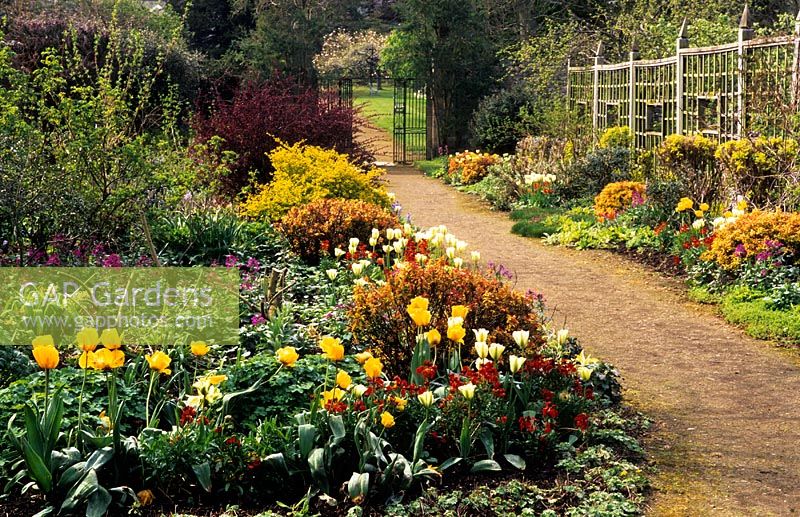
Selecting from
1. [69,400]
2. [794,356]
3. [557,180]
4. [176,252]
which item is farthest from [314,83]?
[69,400]

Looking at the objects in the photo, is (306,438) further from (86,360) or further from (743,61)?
(743,61)

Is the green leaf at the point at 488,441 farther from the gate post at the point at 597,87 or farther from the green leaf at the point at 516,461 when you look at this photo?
the gate post at the point at 597,87

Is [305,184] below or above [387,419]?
above

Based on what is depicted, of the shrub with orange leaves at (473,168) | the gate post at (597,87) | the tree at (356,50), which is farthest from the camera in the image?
the tree at (356,50)

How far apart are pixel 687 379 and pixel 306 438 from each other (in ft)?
9.51

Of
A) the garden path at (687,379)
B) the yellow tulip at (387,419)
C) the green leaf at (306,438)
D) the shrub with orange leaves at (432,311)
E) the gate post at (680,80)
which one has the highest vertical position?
the gate post at (680,80)

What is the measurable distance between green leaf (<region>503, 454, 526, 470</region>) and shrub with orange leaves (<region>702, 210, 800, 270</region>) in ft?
14.9

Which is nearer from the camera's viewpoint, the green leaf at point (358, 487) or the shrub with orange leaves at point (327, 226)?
the green leaf at point (358, 487)

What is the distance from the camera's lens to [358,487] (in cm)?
399

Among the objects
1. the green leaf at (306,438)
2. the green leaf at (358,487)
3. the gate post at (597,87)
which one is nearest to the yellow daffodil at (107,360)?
the green leaf at (306,438)

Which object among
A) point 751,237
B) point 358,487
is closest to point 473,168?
point 751,237

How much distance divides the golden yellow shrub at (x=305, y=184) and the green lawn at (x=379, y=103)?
22.2 metres


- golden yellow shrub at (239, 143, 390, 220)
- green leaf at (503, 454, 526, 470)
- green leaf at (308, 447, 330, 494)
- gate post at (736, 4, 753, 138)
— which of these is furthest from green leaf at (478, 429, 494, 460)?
gate post at (736, 4, 753, 138)

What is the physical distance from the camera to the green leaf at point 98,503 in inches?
149
